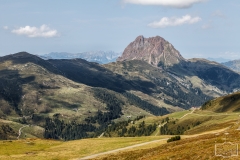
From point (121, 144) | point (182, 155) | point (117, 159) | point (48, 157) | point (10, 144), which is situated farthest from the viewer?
point (10, 144)

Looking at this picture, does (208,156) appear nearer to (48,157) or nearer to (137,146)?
(137,146)

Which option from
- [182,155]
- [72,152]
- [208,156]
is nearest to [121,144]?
[72,152]

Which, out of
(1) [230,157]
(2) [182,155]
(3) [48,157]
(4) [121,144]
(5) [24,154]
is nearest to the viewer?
(1) [230,157]

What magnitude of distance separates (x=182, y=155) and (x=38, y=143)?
81.1 meters

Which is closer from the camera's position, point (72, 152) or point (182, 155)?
point (182, 155)

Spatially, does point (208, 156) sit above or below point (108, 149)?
above

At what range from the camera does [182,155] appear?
52.5 meters

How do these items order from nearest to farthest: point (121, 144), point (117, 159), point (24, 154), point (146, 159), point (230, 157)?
point (230, 157)
point (146, 159)
point (117, 159)
point (24, 154)
point (121, 144)

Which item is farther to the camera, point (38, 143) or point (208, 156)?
point (38, 143)

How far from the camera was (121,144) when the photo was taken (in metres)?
99.6

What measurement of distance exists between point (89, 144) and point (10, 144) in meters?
33.8

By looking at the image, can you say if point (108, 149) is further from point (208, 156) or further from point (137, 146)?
point (208, 156)

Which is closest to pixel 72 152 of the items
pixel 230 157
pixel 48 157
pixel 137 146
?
pixel 48 157

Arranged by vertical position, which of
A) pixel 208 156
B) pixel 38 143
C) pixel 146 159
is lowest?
pixel 38 143
